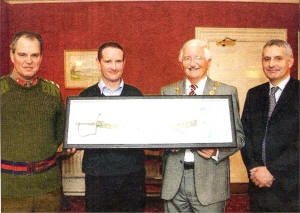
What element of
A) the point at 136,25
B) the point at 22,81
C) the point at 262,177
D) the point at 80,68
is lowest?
the point at 262,177

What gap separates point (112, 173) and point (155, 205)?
1.78 metres

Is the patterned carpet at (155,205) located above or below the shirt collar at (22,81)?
below

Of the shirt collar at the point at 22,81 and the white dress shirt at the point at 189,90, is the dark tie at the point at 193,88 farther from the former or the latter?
the shirt collar at the point at 22,81

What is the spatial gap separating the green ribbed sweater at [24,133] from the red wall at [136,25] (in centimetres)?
216

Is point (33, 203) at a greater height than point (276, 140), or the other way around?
point (276, 140)

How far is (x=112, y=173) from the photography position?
1573 mm

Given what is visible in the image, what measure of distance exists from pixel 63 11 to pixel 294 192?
3438 millimetres

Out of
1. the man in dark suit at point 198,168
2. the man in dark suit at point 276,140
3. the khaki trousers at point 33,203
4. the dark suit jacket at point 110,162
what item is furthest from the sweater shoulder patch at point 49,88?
the man in dark suit at point 276,140

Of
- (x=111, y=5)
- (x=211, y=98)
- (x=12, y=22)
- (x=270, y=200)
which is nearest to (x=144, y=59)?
(x=111, y=5)

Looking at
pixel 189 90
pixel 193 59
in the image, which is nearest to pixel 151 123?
pixel 189 90

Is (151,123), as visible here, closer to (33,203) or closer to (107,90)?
(107,90)

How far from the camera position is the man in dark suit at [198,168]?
4.81 ft

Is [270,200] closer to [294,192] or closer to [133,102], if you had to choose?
[294,192]

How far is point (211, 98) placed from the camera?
4.90ft
